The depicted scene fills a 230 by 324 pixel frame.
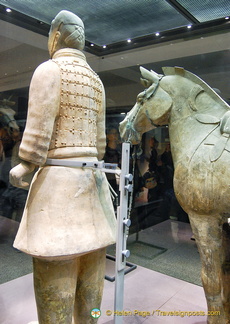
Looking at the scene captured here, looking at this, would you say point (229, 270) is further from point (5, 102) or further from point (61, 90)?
point (5, 102)

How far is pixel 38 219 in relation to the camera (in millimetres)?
1346

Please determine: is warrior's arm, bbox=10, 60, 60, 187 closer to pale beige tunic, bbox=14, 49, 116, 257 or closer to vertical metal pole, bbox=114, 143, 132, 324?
pale beige tunic, bbox=14, 49, 116, 257

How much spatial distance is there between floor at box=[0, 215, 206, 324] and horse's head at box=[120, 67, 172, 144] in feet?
3.70

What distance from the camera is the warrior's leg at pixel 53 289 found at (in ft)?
4.55

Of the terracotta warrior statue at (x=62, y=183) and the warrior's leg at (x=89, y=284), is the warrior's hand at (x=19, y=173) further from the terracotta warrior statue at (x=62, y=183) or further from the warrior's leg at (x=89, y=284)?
the warrior's leg at (x=89, y=284)

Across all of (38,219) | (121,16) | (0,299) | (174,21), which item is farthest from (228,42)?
(0,299)

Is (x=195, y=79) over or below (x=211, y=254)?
over

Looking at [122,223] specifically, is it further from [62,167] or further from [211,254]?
[211,254]

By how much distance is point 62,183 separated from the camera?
1.37 meters

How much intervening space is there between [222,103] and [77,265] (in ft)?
4.06

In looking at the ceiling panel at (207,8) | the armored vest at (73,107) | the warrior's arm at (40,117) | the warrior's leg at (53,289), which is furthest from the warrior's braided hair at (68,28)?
the ceiling panel at (207,8)

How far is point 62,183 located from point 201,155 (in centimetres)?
81

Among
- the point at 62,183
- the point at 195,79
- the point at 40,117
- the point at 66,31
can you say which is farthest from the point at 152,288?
the point at 66,31

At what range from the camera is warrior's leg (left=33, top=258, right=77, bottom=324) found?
1386 millimetres
